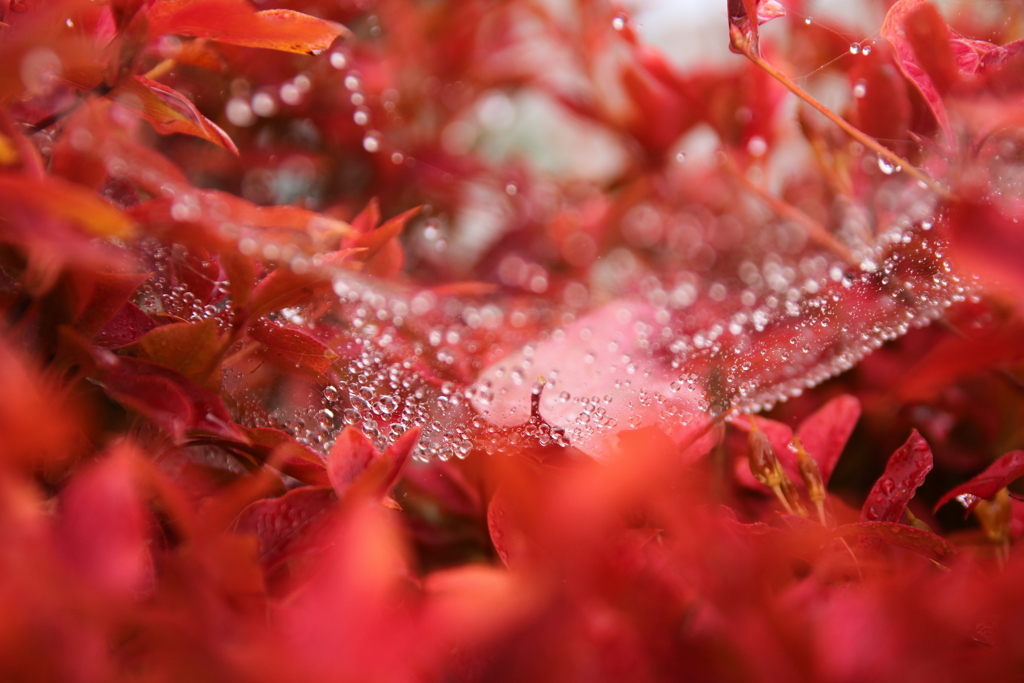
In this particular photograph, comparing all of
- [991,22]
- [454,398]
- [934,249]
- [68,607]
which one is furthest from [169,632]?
[991,22]

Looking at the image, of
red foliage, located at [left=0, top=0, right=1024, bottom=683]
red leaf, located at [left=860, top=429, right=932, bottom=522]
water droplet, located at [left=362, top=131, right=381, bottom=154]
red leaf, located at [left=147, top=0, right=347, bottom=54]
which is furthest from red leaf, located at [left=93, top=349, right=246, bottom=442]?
water droplet, located at [left=362, top=131, right=381, bottom=154]

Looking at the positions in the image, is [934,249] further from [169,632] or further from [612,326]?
[169,632]

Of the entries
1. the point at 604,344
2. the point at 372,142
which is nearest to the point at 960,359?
the point at 604,344

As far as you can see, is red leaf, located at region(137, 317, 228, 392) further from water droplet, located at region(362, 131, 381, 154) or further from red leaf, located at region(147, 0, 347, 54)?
water droplet, located at region(362, 131, 381, 154)

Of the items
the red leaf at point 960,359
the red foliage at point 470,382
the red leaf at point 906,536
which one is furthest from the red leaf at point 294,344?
the red leaf at point 960,359

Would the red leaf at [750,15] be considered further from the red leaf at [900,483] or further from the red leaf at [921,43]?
the red leaf at [900,483]

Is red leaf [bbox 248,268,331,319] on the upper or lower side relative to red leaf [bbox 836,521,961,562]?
lower

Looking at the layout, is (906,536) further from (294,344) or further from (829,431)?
(294,344)
